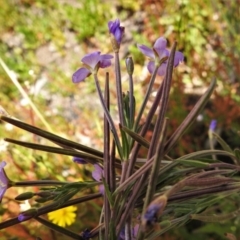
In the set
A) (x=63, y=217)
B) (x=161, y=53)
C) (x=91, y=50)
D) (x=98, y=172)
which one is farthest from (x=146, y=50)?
(x=91, y=50)

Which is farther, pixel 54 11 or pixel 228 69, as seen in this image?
pixel 54 11

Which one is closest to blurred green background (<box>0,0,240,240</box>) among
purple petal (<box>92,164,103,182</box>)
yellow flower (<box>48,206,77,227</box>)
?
yellow flower (<box>48,206,77,227</box>)

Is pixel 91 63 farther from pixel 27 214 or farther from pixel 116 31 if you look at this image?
pixel 27 214

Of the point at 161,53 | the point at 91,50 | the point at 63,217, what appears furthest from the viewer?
the point at 91,50

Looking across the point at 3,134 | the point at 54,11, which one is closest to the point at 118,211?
the point at 3,134

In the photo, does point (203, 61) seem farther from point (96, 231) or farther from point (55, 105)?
point (96, 231)

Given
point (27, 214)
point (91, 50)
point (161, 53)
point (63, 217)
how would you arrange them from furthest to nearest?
point (91, 50) → point (63, 217) → point (161, 53) → point (27, 214)

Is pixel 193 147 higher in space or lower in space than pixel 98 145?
lower

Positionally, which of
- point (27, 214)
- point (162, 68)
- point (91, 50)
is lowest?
point (27, 214)

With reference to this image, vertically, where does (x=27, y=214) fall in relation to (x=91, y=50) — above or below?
below
